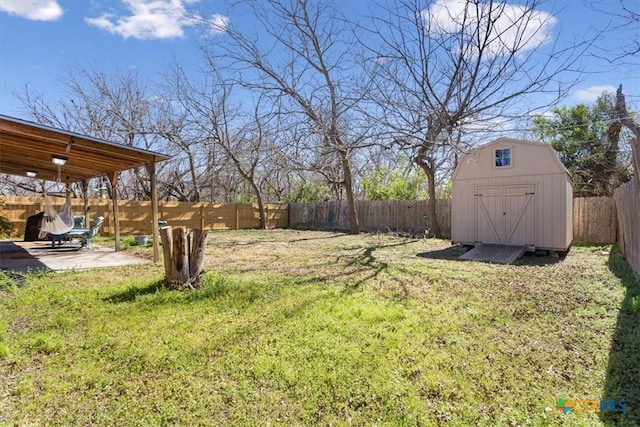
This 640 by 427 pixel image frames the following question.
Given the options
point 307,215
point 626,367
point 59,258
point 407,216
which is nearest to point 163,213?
point 307,215

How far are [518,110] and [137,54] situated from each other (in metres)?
14.2

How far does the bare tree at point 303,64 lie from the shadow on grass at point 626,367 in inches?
204

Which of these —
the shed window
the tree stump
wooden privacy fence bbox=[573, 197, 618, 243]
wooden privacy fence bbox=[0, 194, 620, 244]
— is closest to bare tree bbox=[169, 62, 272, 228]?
wooden privacy fence bbox=[0, 194, 620, 244]

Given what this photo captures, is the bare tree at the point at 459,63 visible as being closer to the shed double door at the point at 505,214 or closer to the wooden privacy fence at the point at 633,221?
the wooden privacy fence at the point at 633,221

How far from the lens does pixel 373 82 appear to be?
6926mm

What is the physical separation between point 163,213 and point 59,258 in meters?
7.59

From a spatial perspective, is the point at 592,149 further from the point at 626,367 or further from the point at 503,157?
the point at 626,367

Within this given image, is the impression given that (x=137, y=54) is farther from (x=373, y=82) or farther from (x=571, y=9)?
(x=571, y=9)

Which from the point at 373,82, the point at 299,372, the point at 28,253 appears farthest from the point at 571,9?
the point at 28,253

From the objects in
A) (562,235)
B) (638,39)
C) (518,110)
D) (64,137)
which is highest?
(638,39)

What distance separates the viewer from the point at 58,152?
275 inches

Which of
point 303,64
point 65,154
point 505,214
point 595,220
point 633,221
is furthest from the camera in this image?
point 303,64

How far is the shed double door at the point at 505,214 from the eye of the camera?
27.0ft

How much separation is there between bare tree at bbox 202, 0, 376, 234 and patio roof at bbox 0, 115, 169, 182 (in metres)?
3.50
